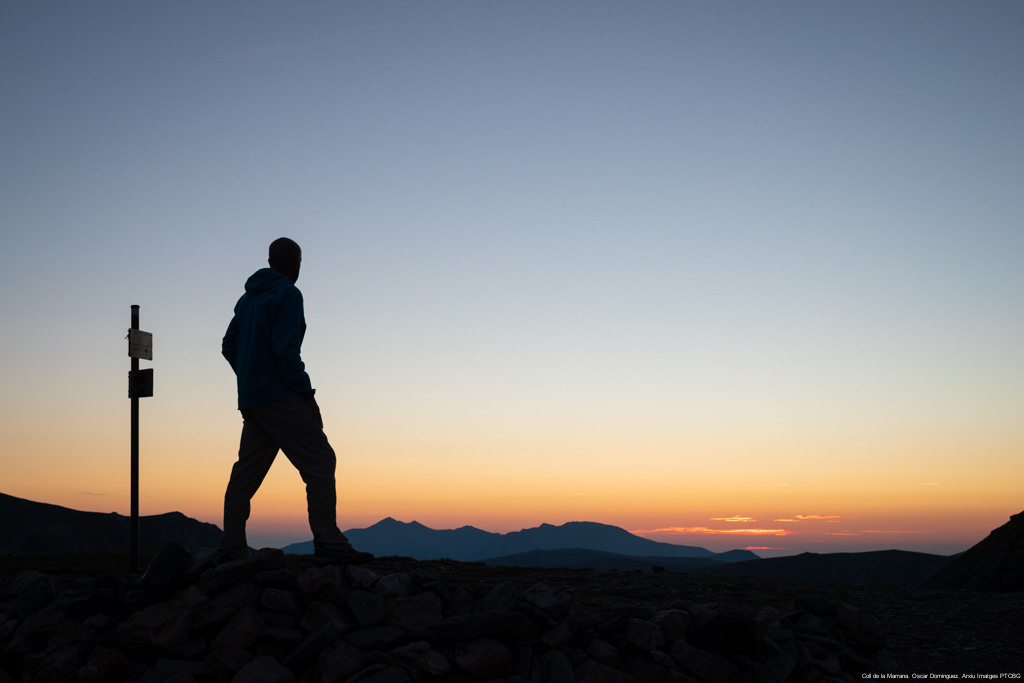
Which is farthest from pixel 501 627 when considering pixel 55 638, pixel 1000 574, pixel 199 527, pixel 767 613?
pixel 199 527

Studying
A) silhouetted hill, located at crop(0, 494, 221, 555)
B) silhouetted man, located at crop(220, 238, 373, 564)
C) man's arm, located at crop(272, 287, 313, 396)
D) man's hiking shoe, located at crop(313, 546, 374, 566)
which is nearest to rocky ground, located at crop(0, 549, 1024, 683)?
man's hiking shoe, located at crop(313, 546, 374, 566)

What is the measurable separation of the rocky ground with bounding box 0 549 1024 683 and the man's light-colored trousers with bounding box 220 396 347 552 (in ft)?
1.45

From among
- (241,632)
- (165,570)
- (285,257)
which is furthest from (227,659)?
(285,257)

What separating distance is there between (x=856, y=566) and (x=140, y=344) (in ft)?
293

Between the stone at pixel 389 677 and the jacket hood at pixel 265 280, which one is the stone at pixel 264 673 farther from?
the jacket hood at pixel 265 280

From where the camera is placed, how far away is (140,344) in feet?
35.4

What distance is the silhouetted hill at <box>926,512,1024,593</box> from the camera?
17281mm

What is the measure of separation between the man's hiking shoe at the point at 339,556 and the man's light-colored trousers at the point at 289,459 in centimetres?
7

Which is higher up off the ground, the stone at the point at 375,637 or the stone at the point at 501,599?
the stone at the point at 501,599

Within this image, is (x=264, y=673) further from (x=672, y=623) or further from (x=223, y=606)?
(x=672, y=623)

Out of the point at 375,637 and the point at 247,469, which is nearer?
A: the point at 375,637

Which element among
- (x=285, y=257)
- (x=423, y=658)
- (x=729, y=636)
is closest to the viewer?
(x=423, y=658)

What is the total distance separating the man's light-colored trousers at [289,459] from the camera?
7.95 metres

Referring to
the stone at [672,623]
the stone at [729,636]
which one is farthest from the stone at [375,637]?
the stone at [729,636]
